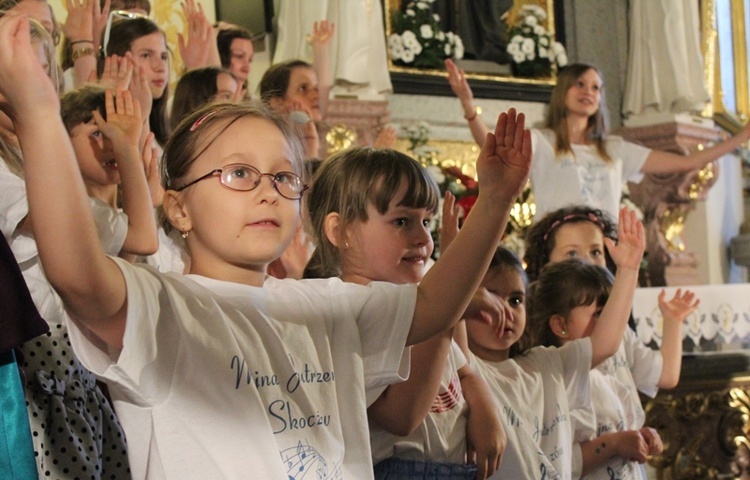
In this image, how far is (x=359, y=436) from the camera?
180 cm

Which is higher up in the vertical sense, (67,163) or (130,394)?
(67,163)

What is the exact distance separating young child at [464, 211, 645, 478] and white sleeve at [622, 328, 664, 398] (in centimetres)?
63

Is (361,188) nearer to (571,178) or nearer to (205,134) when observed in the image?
(205,134)

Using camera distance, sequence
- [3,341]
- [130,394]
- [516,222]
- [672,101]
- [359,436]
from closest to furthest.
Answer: [130,394] < [3,341] < [359,436] < [516,222] < [672,101]

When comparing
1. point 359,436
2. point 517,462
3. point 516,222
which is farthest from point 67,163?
point 516,222

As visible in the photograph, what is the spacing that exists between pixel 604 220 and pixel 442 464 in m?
2.20

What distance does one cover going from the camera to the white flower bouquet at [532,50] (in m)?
7.79

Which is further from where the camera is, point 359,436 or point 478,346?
point 478,346

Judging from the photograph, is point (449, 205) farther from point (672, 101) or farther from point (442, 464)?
point (672, 101)

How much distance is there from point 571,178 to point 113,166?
334cm

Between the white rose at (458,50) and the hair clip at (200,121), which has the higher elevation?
the white rose at (458,50)

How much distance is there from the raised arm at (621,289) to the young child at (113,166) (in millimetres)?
1439

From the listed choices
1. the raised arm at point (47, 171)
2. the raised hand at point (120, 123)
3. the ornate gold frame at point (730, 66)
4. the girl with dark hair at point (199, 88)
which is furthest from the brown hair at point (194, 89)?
the ornate gold frame at point (730, 66)

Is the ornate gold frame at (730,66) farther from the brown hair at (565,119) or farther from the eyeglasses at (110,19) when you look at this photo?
the eyeglasses at (110,19)
